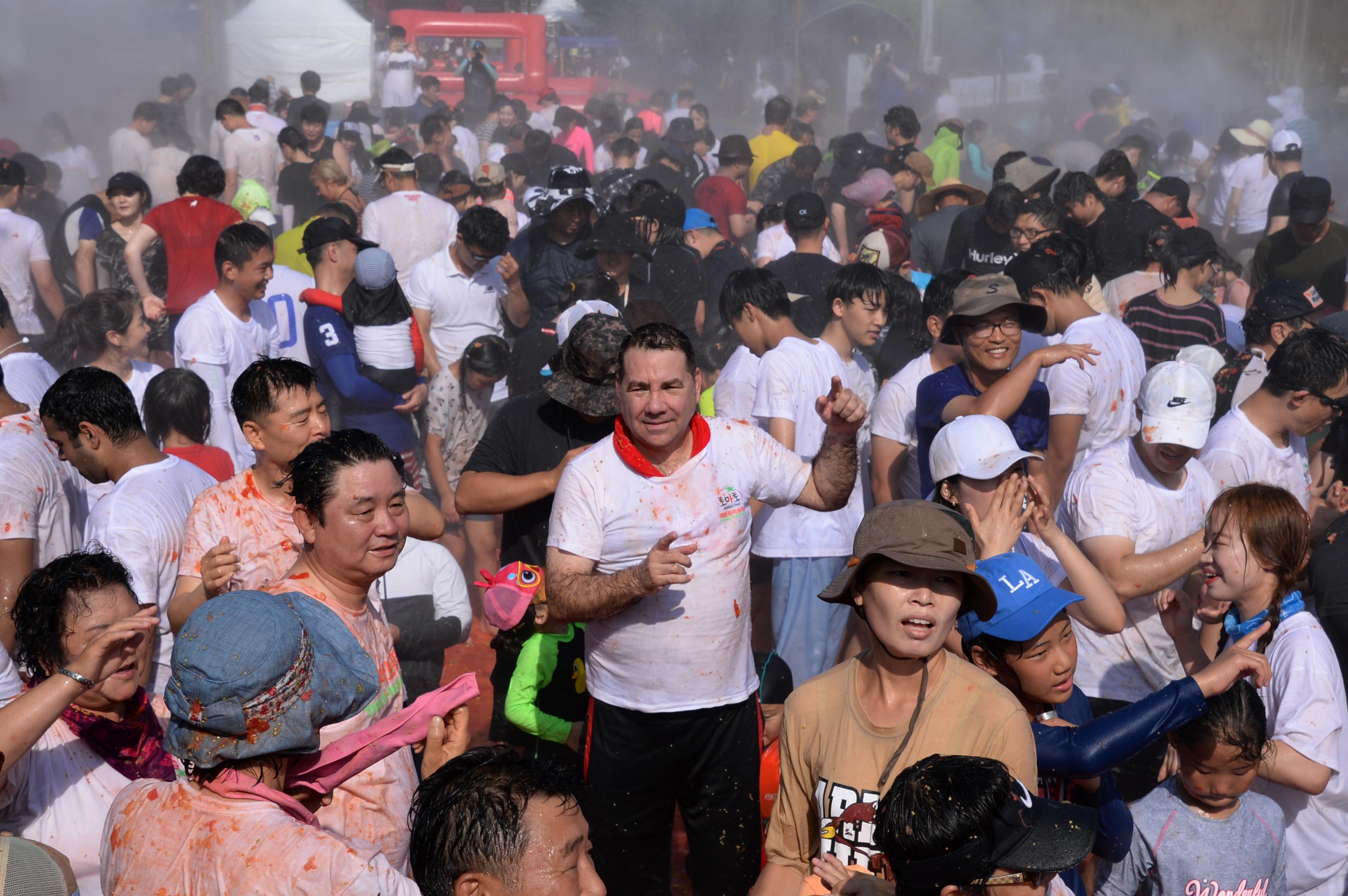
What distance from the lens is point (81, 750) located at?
268 centimetres

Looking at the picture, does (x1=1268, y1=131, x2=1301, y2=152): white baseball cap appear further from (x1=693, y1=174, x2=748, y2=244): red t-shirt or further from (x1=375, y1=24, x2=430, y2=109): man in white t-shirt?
(x1=375, y1=24, x2=430, y2=109): man in white t-shirt

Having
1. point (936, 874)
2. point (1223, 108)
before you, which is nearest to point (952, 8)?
point (1223, 108)

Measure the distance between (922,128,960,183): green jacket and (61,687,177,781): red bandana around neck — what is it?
12428mm

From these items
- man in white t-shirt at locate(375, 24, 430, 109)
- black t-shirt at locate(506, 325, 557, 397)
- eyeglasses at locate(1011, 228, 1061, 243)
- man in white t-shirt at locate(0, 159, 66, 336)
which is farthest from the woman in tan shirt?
man in white t-shirt at locate(375, 24, 430, 109)

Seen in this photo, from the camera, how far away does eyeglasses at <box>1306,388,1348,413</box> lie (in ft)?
13.7

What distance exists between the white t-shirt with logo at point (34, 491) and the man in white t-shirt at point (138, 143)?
10.4 m

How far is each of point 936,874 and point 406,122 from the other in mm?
19037

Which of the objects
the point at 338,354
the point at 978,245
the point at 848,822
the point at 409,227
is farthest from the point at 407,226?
the point at 848,822

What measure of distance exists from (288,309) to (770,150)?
8.58 m

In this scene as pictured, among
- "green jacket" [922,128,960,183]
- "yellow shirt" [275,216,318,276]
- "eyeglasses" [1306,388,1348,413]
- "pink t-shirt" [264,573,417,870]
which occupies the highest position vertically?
"green jacket" [922,128,960,183]

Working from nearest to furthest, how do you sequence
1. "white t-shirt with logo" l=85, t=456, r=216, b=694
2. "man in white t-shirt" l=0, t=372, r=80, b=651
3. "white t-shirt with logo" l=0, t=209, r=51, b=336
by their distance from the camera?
"white t-shirt with logo" l=85, t=456, r=216, b=694, "man in white t-shirt" l=0, t=372, r=80, b=651, "white t-shirt with logo" l=0, t=209, r=51, b=336

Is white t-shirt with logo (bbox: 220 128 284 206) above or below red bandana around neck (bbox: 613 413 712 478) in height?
above

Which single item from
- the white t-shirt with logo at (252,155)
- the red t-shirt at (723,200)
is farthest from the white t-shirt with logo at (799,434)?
the white t-shirt with logo at (252,155)

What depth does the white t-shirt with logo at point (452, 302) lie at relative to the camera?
22.8 ft
